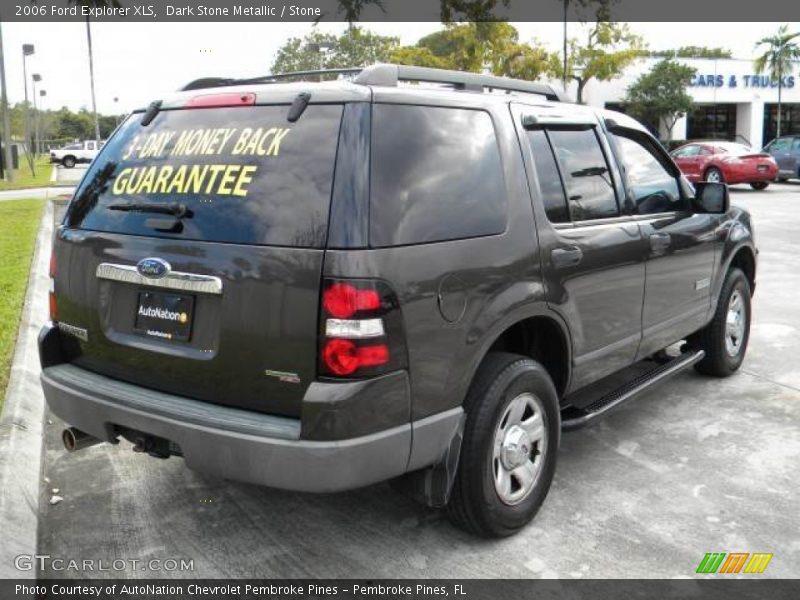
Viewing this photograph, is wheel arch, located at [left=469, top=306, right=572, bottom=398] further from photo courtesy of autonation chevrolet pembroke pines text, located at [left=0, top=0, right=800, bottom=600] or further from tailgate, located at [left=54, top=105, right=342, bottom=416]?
tailgate, located at [left=54, top=105, right=342, bottom=416]

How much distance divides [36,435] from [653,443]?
3.46 metres

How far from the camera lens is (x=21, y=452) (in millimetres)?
4082

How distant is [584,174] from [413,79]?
3.61 ft

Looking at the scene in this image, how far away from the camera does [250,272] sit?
288 centimetres

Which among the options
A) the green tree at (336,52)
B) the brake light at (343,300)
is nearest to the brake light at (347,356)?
the brake light at (343,300)

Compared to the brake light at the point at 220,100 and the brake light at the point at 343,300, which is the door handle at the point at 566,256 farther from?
the brake light at the point at 220,100

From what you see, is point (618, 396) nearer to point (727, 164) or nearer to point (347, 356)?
point (347, 356)

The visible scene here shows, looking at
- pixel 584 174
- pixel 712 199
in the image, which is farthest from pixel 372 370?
pixel 712 199

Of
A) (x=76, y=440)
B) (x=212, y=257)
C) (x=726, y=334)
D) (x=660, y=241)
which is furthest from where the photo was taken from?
(x=726, y=334)

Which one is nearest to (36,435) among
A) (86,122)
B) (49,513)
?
(49,513)

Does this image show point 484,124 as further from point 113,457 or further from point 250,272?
point 113,457

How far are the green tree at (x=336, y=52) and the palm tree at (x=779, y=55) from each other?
18.9 metres

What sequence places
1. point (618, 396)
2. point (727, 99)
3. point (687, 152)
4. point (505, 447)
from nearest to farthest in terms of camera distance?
point (505, 447)
point (618, 396)
point (687, 152)
point (727, 99)

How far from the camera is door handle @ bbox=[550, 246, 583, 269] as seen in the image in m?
3.61
